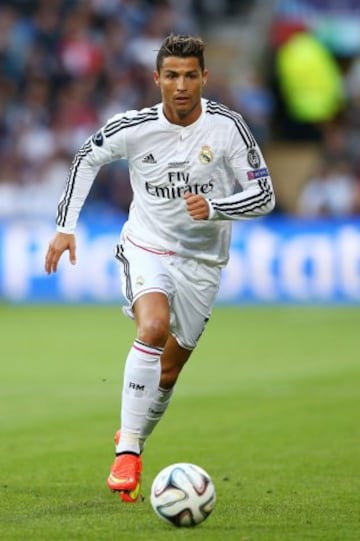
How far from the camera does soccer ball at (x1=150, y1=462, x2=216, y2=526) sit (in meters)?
6.40

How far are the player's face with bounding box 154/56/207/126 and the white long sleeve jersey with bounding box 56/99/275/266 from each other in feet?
0.45

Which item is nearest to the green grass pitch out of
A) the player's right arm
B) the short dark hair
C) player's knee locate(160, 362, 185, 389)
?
player's knee locate(160, 362, 185, 389)

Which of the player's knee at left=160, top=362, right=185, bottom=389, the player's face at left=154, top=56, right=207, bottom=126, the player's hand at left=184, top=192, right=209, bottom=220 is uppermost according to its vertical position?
the player's face at left=154, top=56, right=207, bottom=126

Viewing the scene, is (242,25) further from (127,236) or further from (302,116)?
(127,236)

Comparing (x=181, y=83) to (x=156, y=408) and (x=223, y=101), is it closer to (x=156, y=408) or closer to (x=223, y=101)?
(x=156, y=408)

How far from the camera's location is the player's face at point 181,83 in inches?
301

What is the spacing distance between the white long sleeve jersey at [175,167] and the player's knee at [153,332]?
631 mm

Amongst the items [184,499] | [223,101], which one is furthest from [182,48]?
[223,101]

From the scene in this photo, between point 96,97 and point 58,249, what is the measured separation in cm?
1509

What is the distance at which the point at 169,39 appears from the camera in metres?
7.69

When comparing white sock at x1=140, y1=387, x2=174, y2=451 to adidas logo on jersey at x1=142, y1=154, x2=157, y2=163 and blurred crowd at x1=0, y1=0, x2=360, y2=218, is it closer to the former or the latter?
adidas logo on jersey at x1=142, y1=154, x2=157, y2=163

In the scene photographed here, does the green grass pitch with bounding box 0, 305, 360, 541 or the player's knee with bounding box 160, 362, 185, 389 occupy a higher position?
the player's knee with bounding box 160, 362, 185, 389

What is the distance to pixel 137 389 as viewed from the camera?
743cm

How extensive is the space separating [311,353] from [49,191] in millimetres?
7441
